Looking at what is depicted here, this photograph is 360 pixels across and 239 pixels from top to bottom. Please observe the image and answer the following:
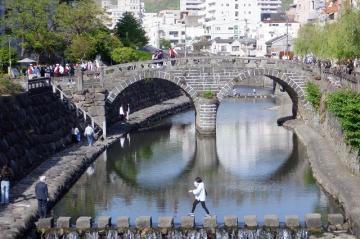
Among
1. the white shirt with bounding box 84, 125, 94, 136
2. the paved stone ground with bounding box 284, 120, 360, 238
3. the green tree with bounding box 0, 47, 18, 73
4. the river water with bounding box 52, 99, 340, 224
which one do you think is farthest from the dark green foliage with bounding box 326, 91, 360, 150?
the green tree with bounding box 0, 47, 18, 73

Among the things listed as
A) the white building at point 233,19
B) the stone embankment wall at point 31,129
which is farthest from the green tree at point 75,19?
the white building at point 233,19

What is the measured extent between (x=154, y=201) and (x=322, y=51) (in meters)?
29.4

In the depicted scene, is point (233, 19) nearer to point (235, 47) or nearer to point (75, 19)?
point (235, 47)

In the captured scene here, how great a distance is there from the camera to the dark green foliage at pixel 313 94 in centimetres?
4931

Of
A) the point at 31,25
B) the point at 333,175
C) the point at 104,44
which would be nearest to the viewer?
the point at 333,175

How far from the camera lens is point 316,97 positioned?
162 ft

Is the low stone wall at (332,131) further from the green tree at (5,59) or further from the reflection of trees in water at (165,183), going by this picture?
the green tree at (5,59)

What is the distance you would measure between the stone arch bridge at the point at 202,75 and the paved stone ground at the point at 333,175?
6526 millimetres

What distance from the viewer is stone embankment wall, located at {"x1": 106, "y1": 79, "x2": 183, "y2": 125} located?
191 feet

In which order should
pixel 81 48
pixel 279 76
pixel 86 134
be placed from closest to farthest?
pixel 86 134 < pixel 279 76 < pixel 81 48

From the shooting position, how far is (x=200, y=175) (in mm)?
38156

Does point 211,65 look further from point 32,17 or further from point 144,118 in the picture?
point 32,17

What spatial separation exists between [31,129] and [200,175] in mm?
9062

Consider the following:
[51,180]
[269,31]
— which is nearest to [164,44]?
[269,31]
